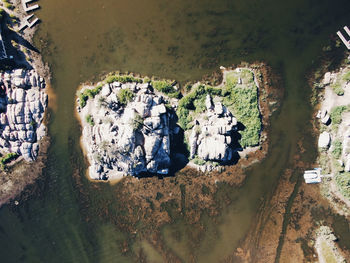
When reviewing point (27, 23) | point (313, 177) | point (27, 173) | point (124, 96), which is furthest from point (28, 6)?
point (313, 177)

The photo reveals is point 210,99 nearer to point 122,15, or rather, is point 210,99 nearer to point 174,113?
point 174,113

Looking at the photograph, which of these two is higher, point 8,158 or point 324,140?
point 324,140

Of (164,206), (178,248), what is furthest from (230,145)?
(178,248)

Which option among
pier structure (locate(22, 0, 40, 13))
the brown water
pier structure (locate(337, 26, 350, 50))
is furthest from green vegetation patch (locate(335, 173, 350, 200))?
pier structure (locate(22, 0, 40, 13))

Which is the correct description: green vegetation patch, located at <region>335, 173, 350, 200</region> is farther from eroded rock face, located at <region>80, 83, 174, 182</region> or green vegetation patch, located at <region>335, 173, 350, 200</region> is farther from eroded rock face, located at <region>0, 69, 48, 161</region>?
eroded rock face, located at <region>0, 69, 48, 161</region>

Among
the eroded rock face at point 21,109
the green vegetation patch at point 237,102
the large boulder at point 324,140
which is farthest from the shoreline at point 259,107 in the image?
the large boulder at point 324,140

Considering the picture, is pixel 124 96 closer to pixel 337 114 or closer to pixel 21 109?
pixel 21 109

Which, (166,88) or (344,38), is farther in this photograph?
(166,88)

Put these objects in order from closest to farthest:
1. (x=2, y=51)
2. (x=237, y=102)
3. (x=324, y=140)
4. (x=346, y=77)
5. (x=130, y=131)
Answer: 1. (x=130, y=131)
2. (x=346, y=77)
3. (x=2, y=51)
4. (x=324, y=140)
5. (x=237, y=102)
